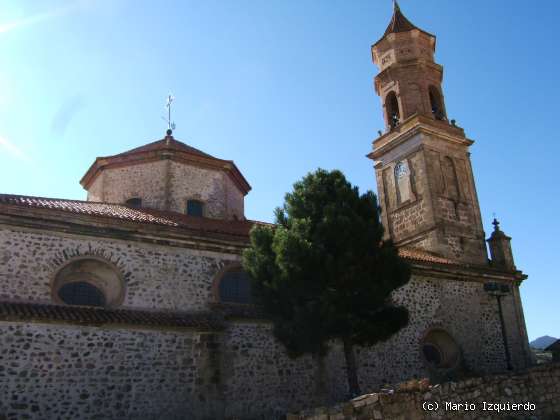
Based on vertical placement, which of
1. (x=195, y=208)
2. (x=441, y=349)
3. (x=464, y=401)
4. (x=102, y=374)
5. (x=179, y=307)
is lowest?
(x=464, y=401)

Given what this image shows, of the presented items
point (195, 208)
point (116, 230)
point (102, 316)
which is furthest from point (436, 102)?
point (102, 316)

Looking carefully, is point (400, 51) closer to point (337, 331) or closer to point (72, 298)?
point (337, 331)

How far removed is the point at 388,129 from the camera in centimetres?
2538

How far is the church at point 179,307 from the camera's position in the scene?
11.9 m

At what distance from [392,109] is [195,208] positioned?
471 inches

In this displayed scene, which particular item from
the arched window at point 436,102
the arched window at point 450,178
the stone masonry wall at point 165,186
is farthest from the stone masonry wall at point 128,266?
the arched window at point 436,102

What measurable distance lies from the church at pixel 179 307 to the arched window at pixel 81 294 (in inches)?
1.4

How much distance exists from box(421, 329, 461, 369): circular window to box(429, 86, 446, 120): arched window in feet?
36.7

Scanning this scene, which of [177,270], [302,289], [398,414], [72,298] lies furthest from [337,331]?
[72,298]

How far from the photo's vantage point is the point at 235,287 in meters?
15.5

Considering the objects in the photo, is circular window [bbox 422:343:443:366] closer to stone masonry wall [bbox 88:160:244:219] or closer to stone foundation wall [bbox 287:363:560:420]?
stone foundation wall [bbox 287:363:560:420]

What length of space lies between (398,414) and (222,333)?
5.86 m

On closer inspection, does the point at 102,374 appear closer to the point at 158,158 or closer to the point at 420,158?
the point at 158,158

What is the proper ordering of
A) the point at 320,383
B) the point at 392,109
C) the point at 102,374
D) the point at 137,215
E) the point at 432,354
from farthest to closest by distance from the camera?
1. the point at 392,109
2. the point at 432,354
3. the point at 137,215
4. the point at 320,383
5. the point at 102,374
